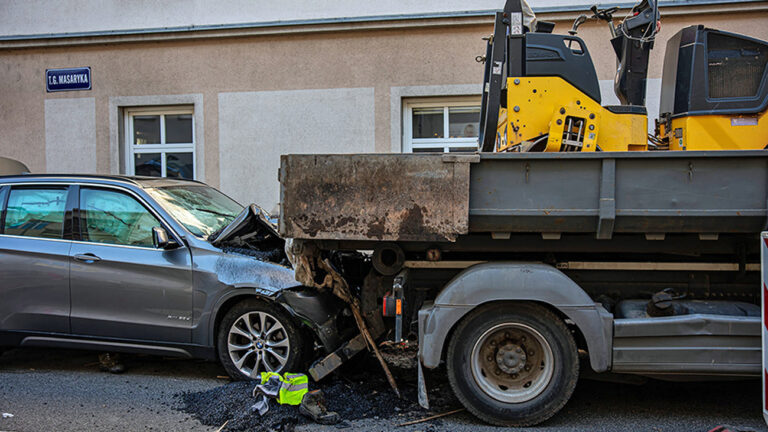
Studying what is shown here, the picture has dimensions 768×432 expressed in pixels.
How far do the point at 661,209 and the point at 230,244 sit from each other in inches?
128

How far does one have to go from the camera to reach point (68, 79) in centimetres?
981

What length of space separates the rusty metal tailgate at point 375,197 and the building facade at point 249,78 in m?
5.06

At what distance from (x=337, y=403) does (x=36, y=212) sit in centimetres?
318

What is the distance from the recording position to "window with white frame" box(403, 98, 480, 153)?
30.3ft

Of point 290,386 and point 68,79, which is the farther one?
point 68,79

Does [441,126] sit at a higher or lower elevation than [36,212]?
higher

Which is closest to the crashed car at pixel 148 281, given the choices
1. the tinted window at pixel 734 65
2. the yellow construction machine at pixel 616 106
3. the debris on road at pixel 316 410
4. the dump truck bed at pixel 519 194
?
the debris on road at pixel 316 410

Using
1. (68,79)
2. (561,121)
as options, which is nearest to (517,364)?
(561,121)

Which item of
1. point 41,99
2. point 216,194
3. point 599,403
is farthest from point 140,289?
point 41,99

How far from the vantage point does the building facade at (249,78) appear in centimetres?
894

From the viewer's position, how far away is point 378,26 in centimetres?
898

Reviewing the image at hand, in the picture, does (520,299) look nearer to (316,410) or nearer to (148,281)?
(316,410)

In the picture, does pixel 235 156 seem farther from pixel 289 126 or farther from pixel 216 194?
pixel 216 194

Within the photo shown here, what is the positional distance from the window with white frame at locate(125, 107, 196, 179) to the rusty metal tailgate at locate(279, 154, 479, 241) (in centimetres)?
604
